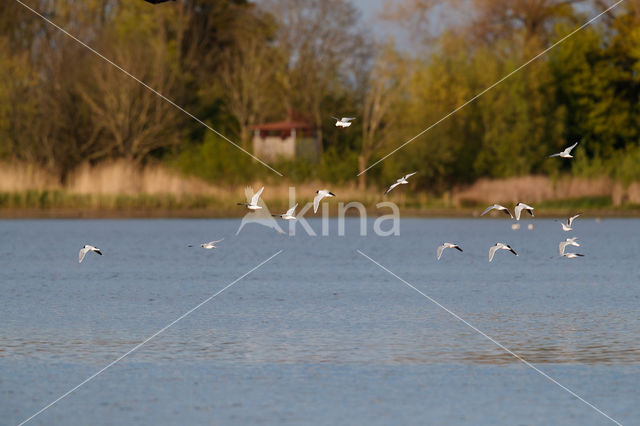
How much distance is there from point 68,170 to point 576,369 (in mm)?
56480

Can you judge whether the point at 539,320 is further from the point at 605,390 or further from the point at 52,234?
the point at 52,234

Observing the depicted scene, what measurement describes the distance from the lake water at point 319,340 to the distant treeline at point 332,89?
98.5 feet

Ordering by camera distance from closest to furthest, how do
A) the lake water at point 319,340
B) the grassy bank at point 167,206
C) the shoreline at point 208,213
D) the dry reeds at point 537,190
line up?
the lake water at point 319,340 → the shoreline at point 208,213 → the grassy bank at point 167,206 → the dry reeds at point 537,190

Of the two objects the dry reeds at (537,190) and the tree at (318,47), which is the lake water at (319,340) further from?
the tree at (318,47)

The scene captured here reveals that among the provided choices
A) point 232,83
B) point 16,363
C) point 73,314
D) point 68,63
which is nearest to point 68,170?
point 68,63

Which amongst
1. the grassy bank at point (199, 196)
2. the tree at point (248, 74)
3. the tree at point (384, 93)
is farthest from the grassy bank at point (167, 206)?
the tree at point (248, 74)

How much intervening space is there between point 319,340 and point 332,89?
5762 centimetres

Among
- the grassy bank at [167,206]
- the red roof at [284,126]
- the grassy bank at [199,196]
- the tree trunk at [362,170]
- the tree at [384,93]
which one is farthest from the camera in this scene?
the red roof at [284,126]

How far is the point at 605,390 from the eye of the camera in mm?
13734

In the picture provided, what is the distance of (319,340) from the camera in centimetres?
1775

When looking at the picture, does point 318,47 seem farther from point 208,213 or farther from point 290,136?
point 208,213

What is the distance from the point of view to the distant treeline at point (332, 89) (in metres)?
66.7

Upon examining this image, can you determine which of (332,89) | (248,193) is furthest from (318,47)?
(248,193)

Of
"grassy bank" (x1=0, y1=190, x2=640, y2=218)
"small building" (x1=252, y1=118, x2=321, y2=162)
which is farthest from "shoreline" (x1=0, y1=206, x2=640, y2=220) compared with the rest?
"small building" (x1=252, y1=118, x2=321, y2=162)
